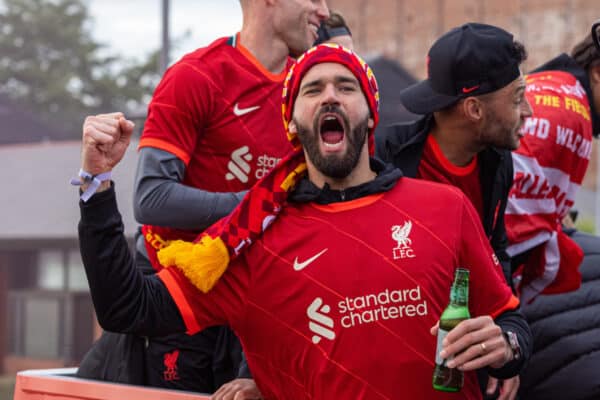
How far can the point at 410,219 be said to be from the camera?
3230 millimetres

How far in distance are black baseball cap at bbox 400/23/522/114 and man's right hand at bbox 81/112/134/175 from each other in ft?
4.54

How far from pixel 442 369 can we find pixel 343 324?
1.06ft

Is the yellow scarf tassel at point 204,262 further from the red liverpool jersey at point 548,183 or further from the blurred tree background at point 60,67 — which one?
the blurred tree background at point 60,67

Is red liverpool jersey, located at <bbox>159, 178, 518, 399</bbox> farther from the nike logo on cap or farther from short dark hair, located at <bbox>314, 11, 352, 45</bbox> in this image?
short dark hair, located at <bbox>314, 11, 352, 45</bbox>

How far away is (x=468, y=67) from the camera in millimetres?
4035

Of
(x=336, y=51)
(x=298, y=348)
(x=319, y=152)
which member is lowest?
(x=298, y=348)

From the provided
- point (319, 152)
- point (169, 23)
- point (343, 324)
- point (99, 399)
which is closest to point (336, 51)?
point (319, 152)

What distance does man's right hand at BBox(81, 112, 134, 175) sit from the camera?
10.00 ft

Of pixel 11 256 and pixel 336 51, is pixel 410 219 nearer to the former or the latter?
pixel 336 51

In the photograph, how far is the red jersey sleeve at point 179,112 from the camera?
3.89 meters

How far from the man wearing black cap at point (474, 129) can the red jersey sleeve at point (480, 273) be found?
0.71 meters

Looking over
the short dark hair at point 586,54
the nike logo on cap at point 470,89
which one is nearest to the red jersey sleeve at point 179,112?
the nike logo on cap at point 470,89

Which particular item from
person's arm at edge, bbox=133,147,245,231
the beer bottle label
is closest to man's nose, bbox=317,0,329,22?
person's arm at edge, bbox=133,147,245,231

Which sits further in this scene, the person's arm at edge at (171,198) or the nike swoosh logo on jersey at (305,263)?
the person's arm at edge at (171,198)
